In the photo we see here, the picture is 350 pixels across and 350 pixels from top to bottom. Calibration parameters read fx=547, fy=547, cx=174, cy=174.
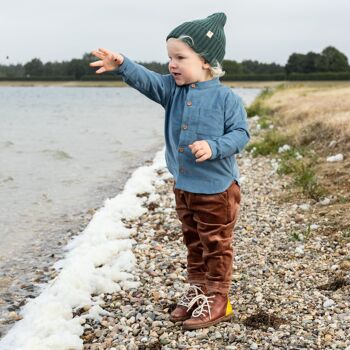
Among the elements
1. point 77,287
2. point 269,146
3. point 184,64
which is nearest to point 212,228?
point 184,64

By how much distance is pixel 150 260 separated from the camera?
618 centimetres

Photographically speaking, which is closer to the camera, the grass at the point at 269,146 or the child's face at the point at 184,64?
the child's face at the point at 184,64

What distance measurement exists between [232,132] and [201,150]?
1.24 ft

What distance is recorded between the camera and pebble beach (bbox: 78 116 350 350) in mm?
4094

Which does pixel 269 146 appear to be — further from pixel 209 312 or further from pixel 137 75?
pixel 137 75

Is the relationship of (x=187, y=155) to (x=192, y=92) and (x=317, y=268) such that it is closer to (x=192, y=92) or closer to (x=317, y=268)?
(x=192, y=92)

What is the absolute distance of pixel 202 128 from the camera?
3.96m

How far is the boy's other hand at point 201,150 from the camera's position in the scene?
365cm

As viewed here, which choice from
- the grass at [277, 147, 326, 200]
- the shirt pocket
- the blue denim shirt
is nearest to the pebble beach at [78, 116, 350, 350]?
the grass at [277, 147, 326, 200]

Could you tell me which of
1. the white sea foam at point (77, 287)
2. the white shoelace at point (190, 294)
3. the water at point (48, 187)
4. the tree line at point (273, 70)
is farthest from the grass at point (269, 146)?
the tree line at point (273, 70)

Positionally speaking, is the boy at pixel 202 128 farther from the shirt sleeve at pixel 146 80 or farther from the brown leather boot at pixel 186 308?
the brown leather boot at pixel 186 308

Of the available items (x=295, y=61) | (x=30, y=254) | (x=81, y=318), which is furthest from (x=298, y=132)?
(x=295, y=61)

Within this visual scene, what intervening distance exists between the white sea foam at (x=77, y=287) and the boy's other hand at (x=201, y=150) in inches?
70.1

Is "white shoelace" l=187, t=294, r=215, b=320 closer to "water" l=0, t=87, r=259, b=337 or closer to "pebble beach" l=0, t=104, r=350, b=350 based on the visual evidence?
"pebble beach" l=0, t=104, r=350, b=350
